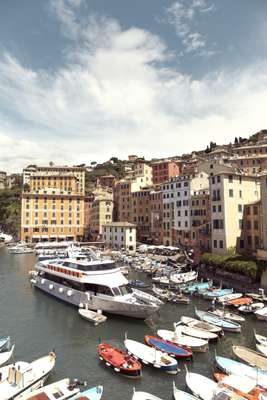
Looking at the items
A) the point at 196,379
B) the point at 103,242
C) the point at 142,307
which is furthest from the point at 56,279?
the point at 103,242

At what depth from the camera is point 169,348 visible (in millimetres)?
25266

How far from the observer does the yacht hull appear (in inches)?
1262

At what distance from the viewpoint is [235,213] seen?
53.6m

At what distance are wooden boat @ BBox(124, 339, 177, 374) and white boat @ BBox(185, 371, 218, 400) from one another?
2.11 meters

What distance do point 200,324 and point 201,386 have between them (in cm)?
1098

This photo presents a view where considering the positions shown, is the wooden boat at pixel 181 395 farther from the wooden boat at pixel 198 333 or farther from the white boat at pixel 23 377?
the wooden boat at pixel 198 333

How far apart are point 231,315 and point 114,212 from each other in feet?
266

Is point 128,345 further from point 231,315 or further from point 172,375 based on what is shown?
point 231,315

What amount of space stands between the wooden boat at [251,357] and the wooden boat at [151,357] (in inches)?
200

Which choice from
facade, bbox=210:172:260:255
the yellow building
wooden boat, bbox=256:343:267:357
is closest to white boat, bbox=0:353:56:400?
wooden boat, bbox=256:343:267:357

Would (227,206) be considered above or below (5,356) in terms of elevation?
above

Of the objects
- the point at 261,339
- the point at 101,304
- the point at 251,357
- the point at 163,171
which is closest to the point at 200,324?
the point at 261,339

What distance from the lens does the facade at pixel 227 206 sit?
52.6m

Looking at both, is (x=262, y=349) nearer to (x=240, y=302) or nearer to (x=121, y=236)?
(x=240, y=302)
